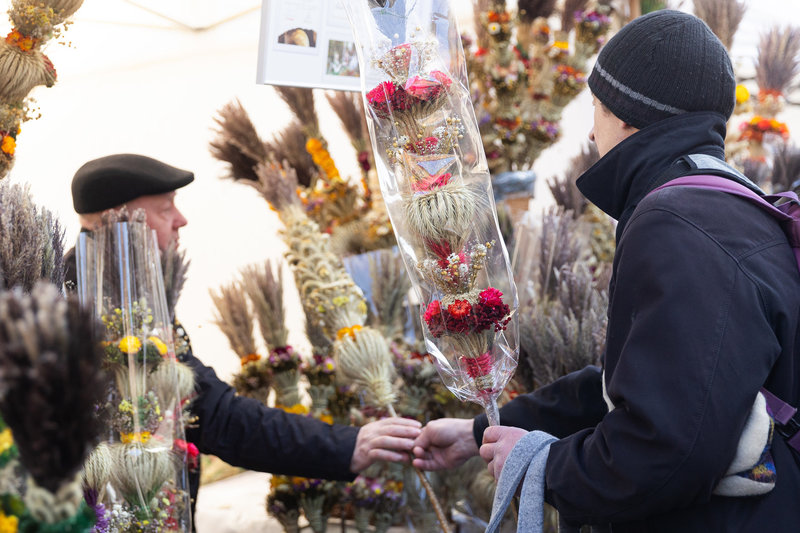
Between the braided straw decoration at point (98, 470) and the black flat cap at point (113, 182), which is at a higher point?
the black flat cap at point (113, 182)

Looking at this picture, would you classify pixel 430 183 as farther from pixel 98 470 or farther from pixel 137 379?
pixel 98 470

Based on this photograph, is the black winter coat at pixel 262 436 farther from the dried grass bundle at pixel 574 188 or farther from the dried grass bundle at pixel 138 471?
the dried grass bundle at pixel 574 188

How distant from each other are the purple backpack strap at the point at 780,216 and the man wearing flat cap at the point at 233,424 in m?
1.06

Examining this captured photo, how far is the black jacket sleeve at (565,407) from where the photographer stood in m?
1.74

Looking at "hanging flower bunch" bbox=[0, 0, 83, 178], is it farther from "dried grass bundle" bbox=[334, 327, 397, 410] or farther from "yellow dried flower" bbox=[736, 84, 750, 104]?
"yellow dried flower" bbox=[736, 84, 750, 104]

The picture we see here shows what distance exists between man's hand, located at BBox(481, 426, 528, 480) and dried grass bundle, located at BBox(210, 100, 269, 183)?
5.73 ft

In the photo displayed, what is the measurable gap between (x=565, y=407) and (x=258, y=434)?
0.90 meters

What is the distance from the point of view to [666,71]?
4.41 feet

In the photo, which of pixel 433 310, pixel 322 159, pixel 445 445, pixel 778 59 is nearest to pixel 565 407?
pixel 445 445

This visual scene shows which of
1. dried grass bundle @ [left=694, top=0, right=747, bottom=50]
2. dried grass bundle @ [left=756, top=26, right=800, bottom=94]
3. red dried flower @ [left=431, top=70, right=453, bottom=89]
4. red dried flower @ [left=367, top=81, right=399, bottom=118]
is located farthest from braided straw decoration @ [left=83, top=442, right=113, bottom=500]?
dried grass bundle @ [left=756, top=26, right=800, bottom=94]

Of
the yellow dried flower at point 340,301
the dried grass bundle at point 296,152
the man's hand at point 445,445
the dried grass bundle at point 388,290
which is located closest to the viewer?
the man's hand at point 445,445

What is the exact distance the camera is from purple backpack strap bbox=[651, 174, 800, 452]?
3.97 ft

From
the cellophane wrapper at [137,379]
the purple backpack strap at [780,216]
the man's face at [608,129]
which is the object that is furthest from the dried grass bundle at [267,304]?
the purple backpack strap at [780,216]

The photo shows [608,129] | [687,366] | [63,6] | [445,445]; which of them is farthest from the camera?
[445,445]
